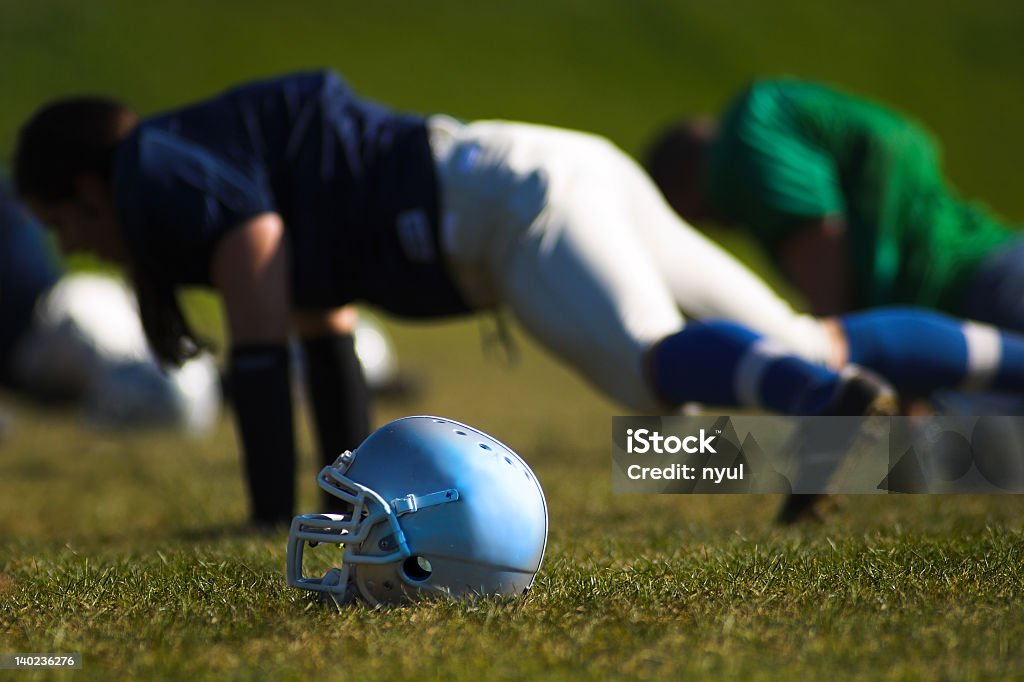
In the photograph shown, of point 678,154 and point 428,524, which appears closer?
point 428,524

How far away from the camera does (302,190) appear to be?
3635 mm

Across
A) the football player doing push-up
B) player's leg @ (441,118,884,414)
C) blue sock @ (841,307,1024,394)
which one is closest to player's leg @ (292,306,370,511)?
the football player doing push-up

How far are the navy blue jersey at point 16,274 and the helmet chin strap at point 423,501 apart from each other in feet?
21.7

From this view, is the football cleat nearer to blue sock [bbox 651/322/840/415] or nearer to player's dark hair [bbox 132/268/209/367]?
blue sock [bbox 651/322/840/415]

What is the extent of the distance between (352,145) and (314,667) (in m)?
2.16

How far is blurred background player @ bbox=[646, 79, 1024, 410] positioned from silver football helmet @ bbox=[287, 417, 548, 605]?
2739 millimetres

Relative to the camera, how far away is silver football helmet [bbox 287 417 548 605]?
7.18 ft

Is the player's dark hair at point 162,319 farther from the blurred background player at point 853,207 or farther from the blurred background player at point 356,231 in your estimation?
the blurred background player at point 853,207

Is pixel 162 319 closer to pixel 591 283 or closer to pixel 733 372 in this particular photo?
pixel 591 283

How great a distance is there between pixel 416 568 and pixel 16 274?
664 cm

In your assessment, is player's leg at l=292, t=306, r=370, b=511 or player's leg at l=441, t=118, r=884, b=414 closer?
player's leg at l=441, t=118, r=884, b=414

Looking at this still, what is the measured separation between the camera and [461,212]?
11.6 ft

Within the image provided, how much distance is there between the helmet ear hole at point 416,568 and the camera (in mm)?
2240

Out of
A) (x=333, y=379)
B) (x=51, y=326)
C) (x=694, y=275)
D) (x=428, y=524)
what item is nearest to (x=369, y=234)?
(x=333, y=379)
